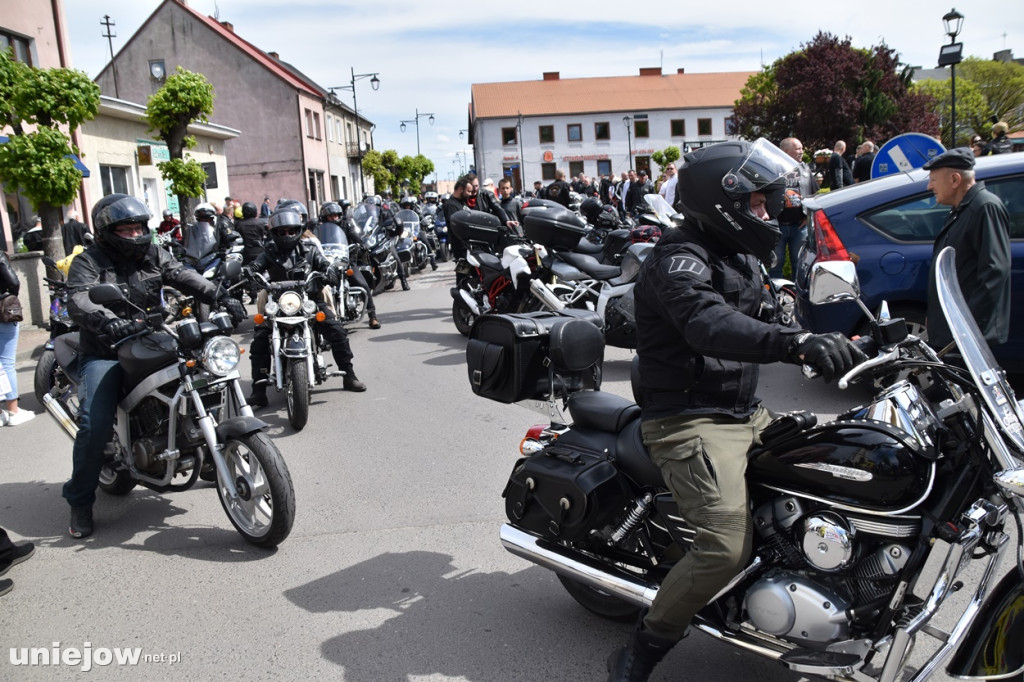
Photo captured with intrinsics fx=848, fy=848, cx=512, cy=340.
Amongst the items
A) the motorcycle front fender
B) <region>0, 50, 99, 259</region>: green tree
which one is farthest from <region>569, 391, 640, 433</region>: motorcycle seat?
<region>0, 50, 99, 259</region>: green tree

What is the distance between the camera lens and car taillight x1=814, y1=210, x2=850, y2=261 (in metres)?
6.25

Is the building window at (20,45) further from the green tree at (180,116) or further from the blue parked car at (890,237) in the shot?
the blue parked car at (890,237)

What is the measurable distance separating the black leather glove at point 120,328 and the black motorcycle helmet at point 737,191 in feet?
10.4

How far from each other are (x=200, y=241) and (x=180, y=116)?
6919 millimetres

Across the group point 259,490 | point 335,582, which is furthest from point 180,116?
point 335,582

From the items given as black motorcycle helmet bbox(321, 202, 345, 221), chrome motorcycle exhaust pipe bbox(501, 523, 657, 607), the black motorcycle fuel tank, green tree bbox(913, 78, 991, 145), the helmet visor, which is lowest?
chrome motorcycle exhaust pipe bbox(501, 523, 657, 607)

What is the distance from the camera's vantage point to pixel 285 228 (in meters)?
7.81

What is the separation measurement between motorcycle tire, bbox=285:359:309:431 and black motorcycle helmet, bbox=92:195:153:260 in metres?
1.88

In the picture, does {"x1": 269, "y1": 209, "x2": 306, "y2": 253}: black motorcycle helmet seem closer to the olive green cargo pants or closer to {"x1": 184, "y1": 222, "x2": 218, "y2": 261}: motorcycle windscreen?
{"x1": 184, "y1": 222, "x2": 218, "y2": 261}: motorcycle windscreen

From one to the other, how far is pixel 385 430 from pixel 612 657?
12.8 feet

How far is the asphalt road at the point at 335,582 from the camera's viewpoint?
10.9ft

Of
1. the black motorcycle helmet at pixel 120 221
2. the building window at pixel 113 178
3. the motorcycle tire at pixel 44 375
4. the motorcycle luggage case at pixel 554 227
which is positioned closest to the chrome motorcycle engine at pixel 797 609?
the black motorcycle helmet at pixel 120 221

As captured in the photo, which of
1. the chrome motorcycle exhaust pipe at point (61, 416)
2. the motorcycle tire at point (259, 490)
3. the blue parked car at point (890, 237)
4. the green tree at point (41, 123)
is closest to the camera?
the motorcycle tire at point (259, 490)

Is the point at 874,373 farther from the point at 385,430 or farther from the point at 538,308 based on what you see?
the point at 538,308
